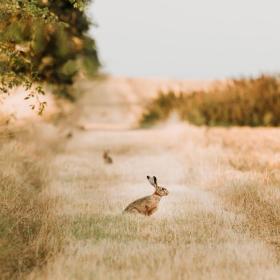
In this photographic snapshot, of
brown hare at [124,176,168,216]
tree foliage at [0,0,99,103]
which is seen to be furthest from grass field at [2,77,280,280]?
tree foliage at [0,0,99,103]

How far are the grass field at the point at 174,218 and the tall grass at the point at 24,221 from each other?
173mm

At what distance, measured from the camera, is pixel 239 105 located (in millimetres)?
35188

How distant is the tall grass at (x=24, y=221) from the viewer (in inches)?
302

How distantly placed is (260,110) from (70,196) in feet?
76.1

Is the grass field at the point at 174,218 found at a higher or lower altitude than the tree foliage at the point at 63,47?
lower

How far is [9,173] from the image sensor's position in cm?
1231

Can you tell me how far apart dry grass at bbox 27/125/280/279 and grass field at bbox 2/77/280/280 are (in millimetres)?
11

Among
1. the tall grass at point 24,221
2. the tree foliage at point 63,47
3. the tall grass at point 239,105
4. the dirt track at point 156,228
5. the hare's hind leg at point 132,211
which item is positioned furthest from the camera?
the tall grass at point 239,105

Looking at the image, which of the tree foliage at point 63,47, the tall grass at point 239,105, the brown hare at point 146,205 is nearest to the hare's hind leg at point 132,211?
the brown hare at point 146,205

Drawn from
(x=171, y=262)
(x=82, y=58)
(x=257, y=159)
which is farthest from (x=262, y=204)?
(x=82, y=58)

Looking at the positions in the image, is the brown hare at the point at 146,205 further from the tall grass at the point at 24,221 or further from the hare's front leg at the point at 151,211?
the tall grass at the point at 24,221

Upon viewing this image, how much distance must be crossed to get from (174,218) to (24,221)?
220 cm

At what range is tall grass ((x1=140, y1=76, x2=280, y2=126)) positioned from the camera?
34.5m

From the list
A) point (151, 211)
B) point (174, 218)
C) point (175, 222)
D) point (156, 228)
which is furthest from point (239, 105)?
point (156, 228)
